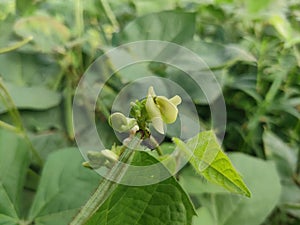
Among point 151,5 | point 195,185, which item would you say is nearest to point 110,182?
point 195,185

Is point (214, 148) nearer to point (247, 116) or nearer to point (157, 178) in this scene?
point (157, 178)

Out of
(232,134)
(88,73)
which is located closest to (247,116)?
(232,134)

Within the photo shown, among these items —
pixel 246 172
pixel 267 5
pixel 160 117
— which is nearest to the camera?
pixel 160 117

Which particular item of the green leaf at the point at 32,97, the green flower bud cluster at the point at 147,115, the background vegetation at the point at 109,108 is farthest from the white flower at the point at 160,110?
the green leaf at the point at 32,97

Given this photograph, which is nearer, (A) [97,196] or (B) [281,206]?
(A) [97,196]

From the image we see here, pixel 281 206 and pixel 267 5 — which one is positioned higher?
pixel 267 5
